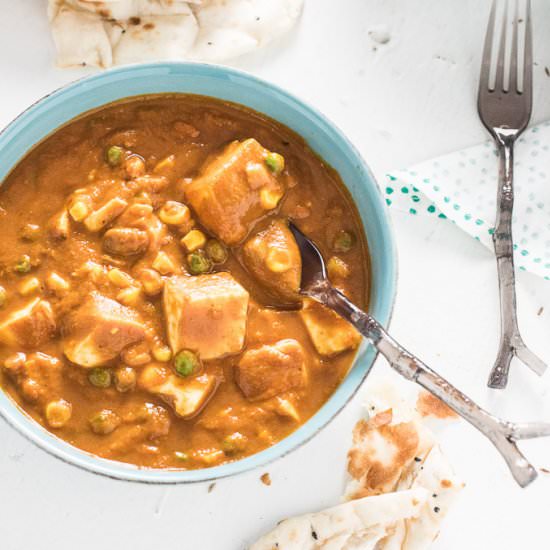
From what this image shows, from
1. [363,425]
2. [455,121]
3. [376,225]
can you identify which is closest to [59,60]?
[376,225]

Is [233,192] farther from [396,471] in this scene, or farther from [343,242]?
[396,471]

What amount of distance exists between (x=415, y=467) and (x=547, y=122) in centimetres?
178

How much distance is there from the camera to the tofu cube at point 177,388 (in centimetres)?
338

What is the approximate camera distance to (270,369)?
11.2 feet

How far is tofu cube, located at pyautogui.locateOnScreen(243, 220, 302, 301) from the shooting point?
3.46m

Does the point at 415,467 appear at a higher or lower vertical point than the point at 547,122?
lower

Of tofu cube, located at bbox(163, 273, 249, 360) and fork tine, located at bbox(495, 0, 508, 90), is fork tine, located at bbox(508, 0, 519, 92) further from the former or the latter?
tofu cube, located at bbox(163, 273, 249, 360)

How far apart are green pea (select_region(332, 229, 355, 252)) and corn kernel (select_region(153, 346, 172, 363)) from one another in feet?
2.72

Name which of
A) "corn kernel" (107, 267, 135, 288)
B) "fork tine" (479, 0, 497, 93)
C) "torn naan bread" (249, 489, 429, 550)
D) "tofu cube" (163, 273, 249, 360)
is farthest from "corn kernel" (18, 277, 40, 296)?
"fork tine" (479, 0, 497, 93)

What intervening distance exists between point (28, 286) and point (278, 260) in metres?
1.02

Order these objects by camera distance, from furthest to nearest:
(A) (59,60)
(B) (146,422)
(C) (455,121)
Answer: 1. (C) (455,121)
2. (A) (59,60)
3. (B) (146,422)

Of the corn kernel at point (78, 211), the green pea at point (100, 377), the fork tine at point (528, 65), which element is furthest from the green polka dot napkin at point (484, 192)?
the green pea at point (100, 377)

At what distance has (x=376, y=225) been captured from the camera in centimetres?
352

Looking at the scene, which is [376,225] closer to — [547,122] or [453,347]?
[453,347]
